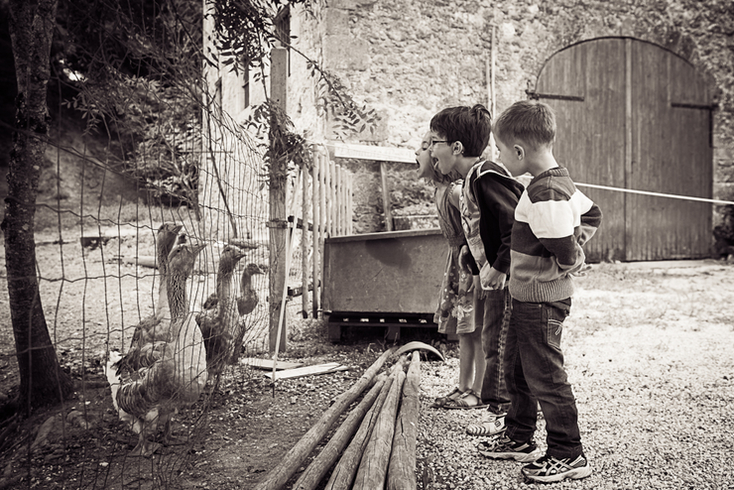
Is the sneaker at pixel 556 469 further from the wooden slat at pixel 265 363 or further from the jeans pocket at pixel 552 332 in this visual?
the wooden slat at pixel 265 363

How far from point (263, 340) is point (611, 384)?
2.41 metres

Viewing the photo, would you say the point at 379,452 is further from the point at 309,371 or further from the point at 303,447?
the point at 309,371

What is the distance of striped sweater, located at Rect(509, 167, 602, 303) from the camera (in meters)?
1.93

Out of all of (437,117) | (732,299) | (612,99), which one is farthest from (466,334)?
(612,99)

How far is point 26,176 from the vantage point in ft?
9.02

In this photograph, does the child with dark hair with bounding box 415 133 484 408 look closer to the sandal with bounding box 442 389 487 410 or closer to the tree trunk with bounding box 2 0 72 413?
the sandal with bounding box 442 389 487 410

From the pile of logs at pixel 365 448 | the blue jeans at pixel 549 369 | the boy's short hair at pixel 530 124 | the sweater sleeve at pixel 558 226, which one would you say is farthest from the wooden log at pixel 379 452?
the boy's short hair at pixel 530 124

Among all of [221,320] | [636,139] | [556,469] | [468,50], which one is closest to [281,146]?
[221,320]

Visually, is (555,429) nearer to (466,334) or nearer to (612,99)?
(466,334)

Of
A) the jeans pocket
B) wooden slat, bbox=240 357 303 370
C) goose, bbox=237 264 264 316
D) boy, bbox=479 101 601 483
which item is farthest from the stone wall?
the jeans pocket

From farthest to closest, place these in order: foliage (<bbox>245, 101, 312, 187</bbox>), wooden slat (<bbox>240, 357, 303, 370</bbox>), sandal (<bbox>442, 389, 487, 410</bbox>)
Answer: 1. foliage (<bbox>245, 101, 312, 187</bbox>)
2. wooden slat (<bbox>240, 357, 303, 370</bbox>)
3. sandal (<bbox>442, 389, 487, 410</bbox>)

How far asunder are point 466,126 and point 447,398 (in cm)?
143

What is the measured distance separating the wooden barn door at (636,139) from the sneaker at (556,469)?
6.98 meters

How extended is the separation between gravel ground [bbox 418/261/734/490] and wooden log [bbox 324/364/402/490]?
24 centimetres
